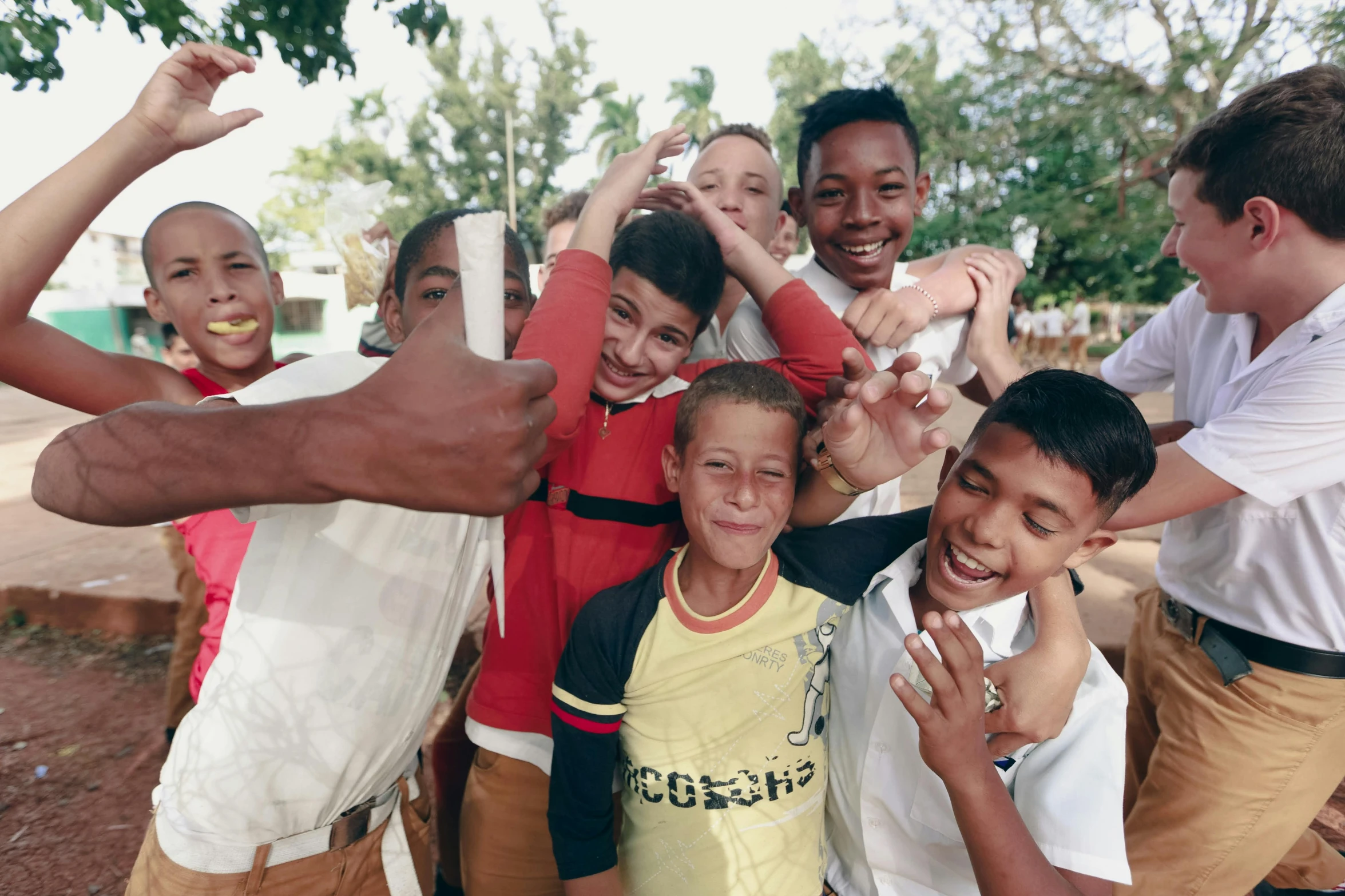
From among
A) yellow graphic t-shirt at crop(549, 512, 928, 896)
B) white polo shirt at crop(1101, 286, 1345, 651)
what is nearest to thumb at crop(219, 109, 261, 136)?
yellow graphic t-shirt at crop(549, 512, 928, 896)

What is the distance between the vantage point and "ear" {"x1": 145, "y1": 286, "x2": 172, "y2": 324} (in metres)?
1.79

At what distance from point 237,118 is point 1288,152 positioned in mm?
2318

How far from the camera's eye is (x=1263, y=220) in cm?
166

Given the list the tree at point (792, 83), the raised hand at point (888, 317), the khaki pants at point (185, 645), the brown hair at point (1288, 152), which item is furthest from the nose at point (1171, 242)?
the tree at point (792, 83)

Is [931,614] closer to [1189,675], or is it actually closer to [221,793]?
[221,793]

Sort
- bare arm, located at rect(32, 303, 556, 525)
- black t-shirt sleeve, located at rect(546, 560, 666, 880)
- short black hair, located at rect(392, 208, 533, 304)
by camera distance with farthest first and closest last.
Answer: short black hair, located at rect(392, 208, 533, 304), black t-shirt sleeve, located at rect(546, 560, 666, 880), bare arm, located at rect(32, 303, 556, 525)

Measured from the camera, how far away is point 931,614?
1115 millimetres

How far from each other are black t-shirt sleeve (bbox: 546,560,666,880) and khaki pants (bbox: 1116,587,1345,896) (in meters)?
1.52

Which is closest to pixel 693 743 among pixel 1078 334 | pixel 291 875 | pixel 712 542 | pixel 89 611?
pixel 712 542

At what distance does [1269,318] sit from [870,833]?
1656 millimetres

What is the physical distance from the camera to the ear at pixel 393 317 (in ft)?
5.80

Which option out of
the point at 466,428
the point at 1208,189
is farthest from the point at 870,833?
the point at 1208,189

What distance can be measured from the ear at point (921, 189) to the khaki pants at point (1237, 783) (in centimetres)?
157

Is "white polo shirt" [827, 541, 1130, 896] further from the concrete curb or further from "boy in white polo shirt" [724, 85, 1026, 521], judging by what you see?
the concrete curb
